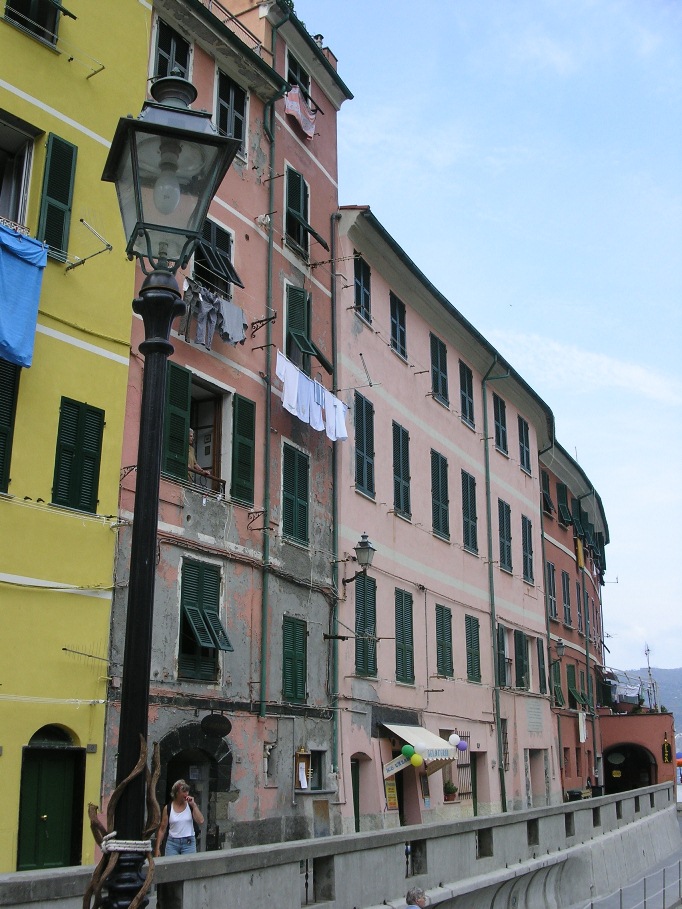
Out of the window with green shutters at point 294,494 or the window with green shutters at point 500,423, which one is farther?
the window with green shutters at point 500,423

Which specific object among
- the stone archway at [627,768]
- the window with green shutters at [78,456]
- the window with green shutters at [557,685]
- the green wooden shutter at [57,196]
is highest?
the green wooden shutter at [57,196]

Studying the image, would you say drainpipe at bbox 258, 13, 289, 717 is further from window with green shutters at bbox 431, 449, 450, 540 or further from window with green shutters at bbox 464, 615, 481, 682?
window with green shutters at bbox 464, 615, 481, 682

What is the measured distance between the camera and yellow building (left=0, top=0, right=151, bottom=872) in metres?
13.0

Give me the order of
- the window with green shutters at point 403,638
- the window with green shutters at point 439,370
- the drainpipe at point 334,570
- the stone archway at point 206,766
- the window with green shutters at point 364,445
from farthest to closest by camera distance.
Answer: the window with green shutters at point 439,370 → the window with green shutters at point 403,638 → the window with green shutters at point 364,445 → the drainpipe at point 334,570 → the stone archway at point 206,766

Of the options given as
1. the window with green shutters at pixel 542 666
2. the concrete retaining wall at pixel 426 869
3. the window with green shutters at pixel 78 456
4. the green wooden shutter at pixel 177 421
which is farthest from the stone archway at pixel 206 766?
the window with green shutters at pixel 542 666

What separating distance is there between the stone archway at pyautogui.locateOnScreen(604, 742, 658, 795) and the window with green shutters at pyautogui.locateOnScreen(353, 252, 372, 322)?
24.1m

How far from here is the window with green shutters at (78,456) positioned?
45.8 ft

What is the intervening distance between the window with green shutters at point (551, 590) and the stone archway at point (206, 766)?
19636 mm

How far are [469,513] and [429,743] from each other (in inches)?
297

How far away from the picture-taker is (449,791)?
929 inches

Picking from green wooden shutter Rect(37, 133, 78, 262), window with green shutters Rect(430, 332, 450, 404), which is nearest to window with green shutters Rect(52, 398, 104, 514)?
green wooden shutter Rect(37, 133, 78, 262)

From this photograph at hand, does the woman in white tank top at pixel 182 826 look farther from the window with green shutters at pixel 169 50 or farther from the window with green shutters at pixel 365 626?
the window with green shutters at pixel 169 50

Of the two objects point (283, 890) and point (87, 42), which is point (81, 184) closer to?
point (87, 42)

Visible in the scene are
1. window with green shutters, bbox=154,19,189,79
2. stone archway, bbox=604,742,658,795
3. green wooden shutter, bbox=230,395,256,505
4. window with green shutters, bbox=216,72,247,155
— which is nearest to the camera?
green wooden shutter, bbox=230,395,256,505
